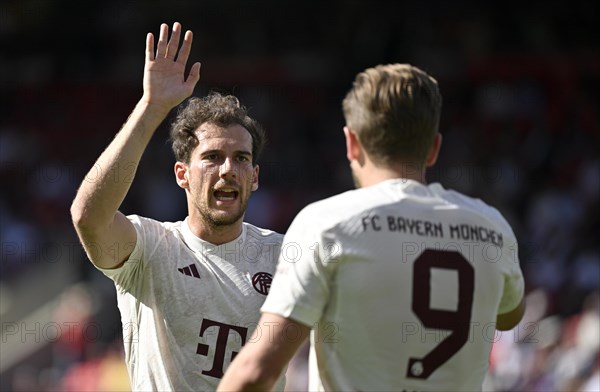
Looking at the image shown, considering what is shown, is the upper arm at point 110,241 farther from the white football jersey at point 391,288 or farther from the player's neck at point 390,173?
the player's neck at point 390,173

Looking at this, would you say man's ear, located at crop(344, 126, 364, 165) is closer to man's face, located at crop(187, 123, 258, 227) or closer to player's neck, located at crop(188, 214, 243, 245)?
man's face, located at crop(187, 123, 258, 227)

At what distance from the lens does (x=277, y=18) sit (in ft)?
71.3

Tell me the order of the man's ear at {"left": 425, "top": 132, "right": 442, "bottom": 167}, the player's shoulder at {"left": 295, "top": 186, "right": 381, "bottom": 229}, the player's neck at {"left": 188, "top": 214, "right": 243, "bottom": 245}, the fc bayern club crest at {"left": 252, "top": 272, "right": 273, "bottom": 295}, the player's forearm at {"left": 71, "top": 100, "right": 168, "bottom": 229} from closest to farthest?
the player's shoulder at {"left": 295, "top": 186, "right": 381, "bottom": 229} → the man's ear at {"left": 425, "top": 132, "right": 442, "bottom": 167} → the player's forearm at {"left": 71, "top": 100, "right": 168, "bottom": 229} → the fc bayern club crest at {"left": 252, "top": 272, "right": 273, "bottom": 295} → the player's neck at {"left": 188, "top": 214, "right": 243, "bottom": 245}

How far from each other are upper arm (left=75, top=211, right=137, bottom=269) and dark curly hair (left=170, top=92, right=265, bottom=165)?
64 centimetres

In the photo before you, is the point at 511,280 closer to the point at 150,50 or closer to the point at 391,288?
the point at 391,288

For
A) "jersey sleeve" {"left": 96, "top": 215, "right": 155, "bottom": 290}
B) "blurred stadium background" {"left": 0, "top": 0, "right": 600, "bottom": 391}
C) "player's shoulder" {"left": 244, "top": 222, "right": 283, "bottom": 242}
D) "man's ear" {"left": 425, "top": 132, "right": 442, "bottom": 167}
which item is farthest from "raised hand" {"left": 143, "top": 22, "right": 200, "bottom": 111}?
"blurred stadium background" {"left": 0, "top": 0, "right": 600, "bottom": 391}

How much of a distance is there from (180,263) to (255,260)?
34 cm

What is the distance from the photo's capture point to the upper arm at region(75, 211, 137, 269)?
4262mm

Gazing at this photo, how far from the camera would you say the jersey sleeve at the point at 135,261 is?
4660 mm

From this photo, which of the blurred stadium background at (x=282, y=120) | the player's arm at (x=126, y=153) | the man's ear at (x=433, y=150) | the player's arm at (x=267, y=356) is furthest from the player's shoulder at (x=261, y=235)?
the blurred stadium background at (x=282, y=120)

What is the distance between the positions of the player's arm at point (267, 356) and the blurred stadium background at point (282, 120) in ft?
29.0

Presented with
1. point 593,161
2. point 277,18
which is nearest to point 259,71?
point 277,18

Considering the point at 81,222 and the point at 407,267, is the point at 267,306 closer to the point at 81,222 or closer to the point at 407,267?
the point at 407,267

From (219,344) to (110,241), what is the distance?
2.24 feet
